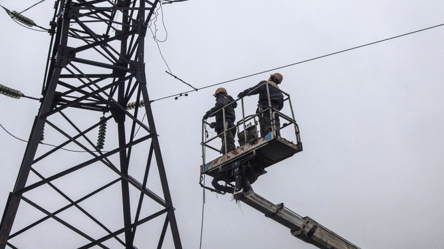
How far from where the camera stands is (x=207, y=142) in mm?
14000

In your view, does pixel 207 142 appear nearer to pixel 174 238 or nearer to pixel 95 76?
pixel 95 76

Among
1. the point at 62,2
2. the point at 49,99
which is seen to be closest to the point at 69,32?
the point at 62,2

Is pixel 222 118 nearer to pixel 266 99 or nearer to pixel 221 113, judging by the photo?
pixel 221 113

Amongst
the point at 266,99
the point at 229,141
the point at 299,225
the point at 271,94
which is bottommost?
the point at 299,225

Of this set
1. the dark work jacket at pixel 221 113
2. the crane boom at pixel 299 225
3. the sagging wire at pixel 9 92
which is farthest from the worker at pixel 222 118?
the sagging wire at pixel 9 92

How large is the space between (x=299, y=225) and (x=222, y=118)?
3867 millimetres

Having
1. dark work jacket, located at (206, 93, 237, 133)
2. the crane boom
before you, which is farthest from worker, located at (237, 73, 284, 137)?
the crane boom

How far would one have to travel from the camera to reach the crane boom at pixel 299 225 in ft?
39.9

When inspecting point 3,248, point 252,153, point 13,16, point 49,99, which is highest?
point 13,16

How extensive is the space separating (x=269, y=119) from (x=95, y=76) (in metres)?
4.79

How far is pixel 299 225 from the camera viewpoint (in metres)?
12.6

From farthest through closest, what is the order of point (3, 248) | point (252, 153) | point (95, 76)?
point (252, 153)
point (95, 76)
point (3, 248)

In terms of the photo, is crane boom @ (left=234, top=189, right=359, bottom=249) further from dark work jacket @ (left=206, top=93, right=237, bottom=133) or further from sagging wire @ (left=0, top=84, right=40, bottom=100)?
sagging wire @ (left=0, top=84, right=40, bottom=100)

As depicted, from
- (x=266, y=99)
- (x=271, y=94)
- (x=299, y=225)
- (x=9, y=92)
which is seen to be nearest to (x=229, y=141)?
(x=266, y=99)
